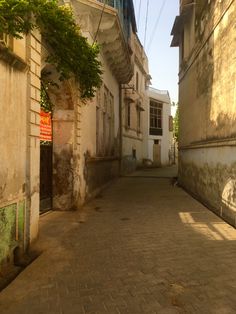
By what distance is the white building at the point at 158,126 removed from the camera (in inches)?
1403

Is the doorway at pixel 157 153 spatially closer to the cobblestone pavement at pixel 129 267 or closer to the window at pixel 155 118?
the window at pixel 155 118

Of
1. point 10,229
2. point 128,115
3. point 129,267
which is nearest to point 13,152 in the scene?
point 10,229

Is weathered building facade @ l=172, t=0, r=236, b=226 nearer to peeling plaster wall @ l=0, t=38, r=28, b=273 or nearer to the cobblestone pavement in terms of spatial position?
the cobblestone pavement

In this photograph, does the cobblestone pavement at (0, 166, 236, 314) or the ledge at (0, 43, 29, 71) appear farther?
the ledge at (0, 43, 29, 71)

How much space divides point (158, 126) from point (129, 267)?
32203 millimetres

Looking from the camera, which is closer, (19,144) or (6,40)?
(6,40)

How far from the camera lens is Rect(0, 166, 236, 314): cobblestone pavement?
3913mm

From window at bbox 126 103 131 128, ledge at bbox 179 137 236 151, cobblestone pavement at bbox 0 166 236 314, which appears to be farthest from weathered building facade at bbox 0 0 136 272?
window at bbox 126 103 131 128

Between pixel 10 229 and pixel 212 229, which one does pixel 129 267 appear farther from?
pixel 212 229

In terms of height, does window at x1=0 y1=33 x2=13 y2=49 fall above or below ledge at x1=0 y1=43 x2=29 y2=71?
above

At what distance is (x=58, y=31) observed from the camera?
6.62 m

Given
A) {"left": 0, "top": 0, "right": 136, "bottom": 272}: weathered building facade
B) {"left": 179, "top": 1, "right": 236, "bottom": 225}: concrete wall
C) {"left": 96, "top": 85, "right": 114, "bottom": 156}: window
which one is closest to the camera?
{"left": 0, "top": 0, "right": 136, "bottom": 272}: weathered building facade

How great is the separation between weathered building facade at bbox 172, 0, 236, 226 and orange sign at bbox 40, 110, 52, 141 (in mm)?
4572

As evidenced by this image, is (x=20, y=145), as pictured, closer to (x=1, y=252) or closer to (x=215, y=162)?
(x=1, y=252)
